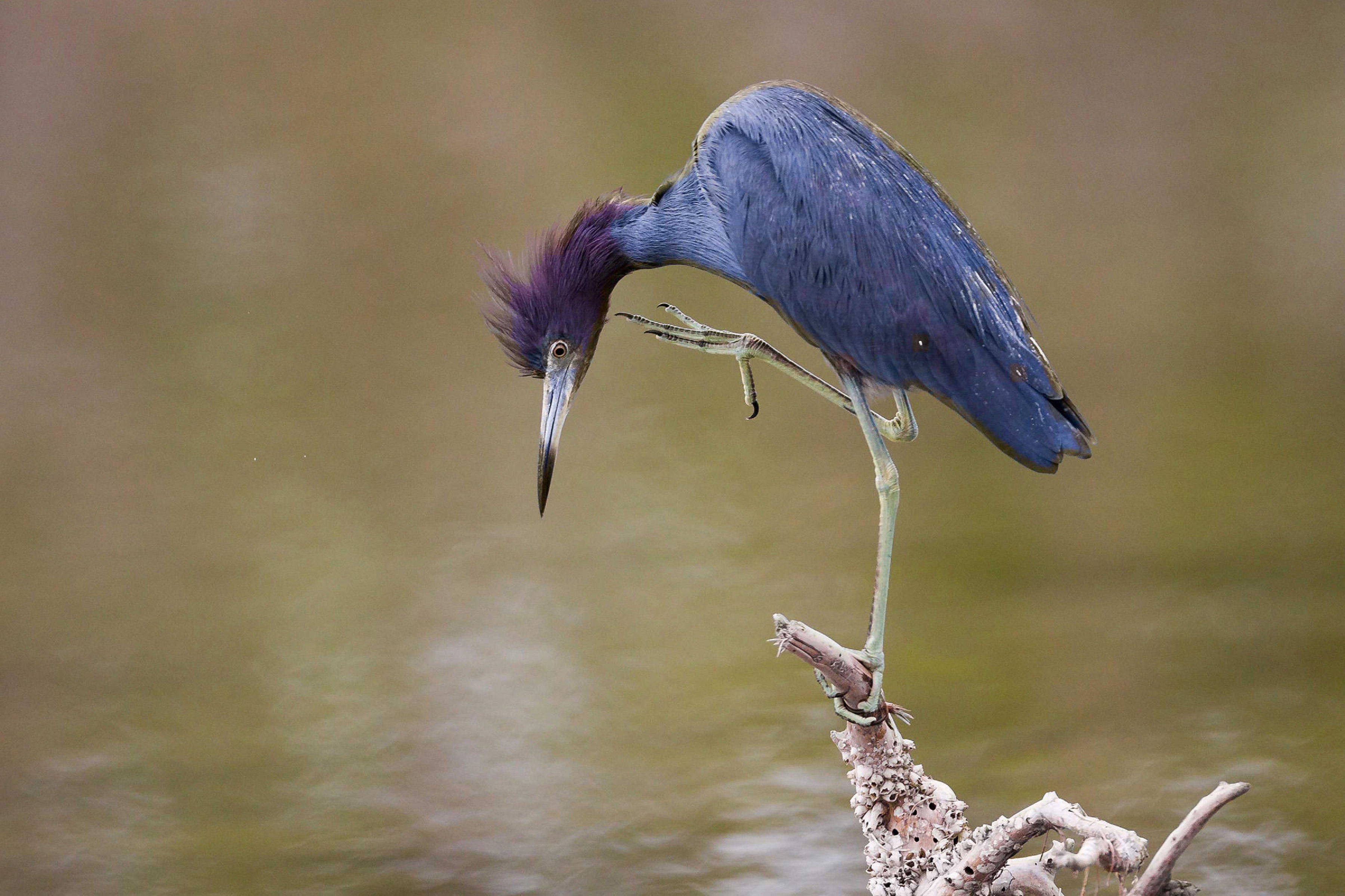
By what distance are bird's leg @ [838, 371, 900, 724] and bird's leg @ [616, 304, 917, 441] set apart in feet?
0.07

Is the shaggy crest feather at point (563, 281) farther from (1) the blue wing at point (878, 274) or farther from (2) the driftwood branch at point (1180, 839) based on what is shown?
(2) the driftwood branch at point (1180, 839)

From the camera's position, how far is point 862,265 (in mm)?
1942

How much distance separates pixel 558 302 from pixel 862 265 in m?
0.45

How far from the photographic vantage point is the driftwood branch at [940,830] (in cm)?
191

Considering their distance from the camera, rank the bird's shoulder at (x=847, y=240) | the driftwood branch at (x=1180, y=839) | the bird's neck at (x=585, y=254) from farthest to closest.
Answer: the bird's neck at (x=585, y=254) < the bird's shoulder at (x=847, y=240) < the driftwood branch at (x=1180, y=839)

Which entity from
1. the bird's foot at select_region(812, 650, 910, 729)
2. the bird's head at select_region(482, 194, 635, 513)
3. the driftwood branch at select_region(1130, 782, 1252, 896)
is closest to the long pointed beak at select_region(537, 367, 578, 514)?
the bird's head at select_region(482, 194, 635, 513)

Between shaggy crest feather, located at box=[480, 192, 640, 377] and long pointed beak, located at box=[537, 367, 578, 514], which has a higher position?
shaggy crest feather, located at box=[480, 192, 640, 377]

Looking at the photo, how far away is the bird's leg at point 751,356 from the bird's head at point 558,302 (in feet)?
0.23

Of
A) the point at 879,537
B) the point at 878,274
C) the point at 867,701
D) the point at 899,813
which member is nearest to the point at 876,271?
the point at 878,274

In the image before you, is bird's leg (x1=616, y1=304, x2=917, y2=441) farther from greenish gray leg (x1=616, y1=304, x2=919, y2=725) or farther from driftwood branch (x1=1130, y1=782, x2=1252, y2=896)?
driftwood branch (x1=1130, y1=782, x2=1252, y2=896)

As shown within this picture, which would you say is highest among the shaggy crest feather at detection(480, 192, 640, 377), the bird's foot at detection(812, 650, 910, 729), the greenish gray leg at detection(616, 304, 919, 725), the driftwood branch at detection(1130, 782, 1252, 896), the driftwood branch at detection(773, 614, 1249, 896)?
the shaggy crest feather at detection(480, 192, 640, 377)

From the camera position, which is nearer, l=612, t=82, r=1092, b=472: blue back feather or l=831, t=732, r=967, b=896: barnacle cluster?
l=612, t=82, r=1092, b=472: blue back feather

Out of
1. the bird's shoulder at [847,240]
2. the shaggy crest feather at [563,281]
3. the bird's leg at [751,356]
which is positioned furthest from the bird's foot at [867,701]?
the shaggy crest feather at [563,281]

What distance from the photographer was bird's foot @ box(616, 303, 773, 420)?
216 cm
